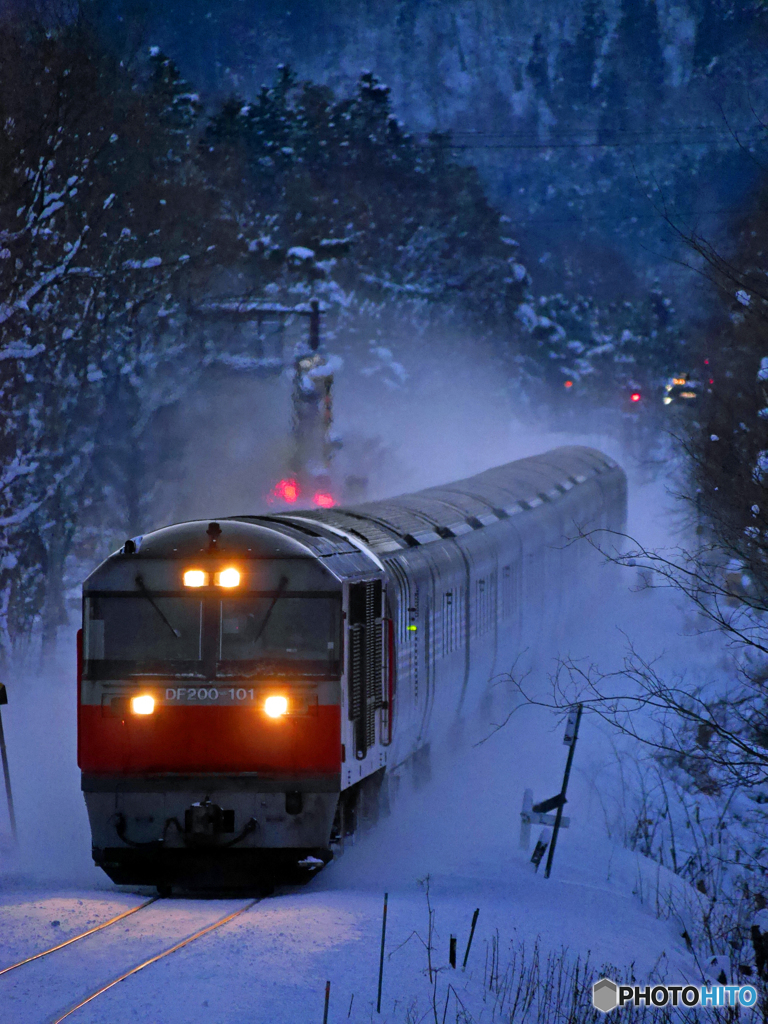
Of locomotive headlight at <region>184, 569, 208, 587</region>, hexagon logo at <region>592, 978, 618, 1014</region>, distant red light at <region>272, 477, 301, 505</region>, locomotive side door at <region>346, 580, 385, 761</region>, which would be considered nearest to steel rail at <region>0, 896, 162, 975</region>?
locomotive side door at <region>346, 580, 385, 761</region>

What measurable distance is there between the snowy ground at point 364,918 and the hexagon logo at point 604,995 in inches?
23.8

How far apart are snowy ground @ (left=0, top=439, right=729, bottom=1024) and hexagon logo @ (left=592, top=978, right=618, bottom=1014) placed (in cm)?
60

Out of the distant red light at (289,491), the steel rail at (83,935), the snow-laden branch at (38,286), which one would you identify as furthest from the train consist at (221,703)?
the distant red light at (289,491)

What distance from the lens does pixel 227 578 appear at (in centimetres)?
1129

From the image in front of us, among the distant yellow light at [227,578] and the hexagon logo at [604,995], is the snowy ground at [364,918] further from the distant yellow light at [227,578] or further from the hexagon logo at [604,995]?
the distant yellow light at [227,578]

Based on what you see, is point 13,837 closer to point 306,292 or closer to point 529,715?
point 529,715

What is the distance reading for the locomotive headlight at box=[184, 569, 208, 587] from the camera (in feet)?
37.0

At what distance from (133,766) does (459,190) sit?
68.9m

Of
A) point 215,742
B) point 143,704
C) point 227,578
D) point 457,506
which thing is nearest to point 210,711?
point 215,742

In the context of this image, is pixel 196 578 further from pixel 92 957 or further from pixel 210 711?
pixel 92 957

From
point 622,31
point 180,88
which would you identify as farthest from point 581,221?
point 180,88

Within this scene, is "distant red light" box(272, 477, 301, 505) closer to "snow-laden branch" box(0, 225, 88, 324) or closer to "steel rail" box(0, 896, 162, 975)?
"snow-laden branch" box(0, 225, 88, 324)

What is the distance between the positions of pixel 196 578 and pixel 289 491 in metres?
26.7

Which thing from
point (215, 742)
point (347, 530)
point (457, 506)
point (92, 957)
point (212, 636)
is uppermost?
point (457, 506)
